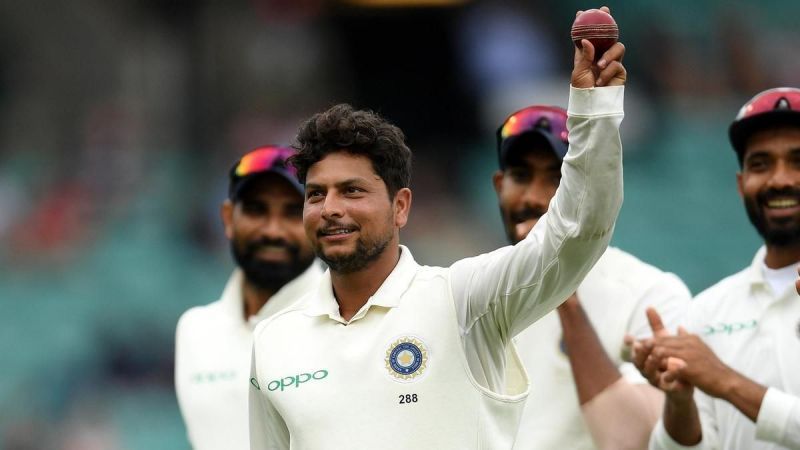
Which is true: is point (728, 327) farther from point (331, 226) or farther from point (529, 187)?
point (331, 226)

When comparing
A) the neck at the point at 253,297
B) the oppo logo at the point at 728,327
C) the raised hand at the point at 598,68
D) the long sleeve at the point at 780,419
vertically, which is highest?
the raised hand at the point at 598,68

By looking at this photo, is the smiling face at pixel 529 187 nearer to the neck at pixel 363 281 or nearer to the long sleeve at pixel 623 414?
the long sleeve at pixel 623 414

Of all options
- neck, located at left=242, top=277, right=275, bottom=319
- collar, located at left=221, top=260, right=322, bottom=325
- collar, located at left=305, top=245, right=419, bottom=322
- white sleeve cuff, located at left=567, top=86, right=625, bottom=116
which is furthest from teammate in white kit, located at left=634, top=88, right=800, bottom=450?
neck, located at left=242, top=277, right=275, bottom=319

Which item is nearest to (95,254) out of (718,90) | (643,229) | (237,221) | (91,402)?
(91,402)

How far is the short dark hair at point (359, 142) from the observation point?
388cm

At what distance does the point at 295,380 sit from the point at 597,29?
1296mm

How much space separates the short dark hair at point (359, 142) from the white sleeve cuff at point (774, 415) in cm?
133

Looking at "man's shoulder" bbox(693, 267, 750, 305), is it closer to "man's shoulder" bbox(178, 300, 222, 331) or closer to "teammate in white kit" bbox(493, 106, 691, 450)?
"teammate in white kit" bbox(493, 106, 691, 450)

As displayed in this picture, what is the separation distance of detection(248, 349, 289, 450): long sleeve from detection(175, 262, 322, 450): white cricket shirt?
3.59 ft

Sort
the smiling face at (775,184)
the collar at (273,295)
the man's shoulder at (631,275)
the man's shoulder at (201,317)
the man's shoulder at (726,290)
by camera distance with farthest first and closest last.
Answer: the man's shoulder at (201,317) < the collar at (273,295) < the man's shoulder at (726,290) < the man's shoulder at (631,275) < the smiling face at (775,184)

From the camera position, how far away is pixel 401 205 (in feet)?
12.9

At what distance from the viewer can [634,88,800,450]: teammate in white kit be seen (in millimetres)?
4285

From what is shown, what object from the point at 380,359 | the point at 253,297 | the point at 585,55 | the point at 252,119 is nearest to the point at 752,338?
the point at 380,359

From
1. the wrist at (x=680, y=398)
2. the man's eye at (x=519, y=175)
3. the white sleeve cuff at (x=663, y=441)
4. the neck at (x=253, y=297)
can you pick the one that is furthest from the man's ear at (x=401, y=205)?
the neck at (x=253, y=297)
